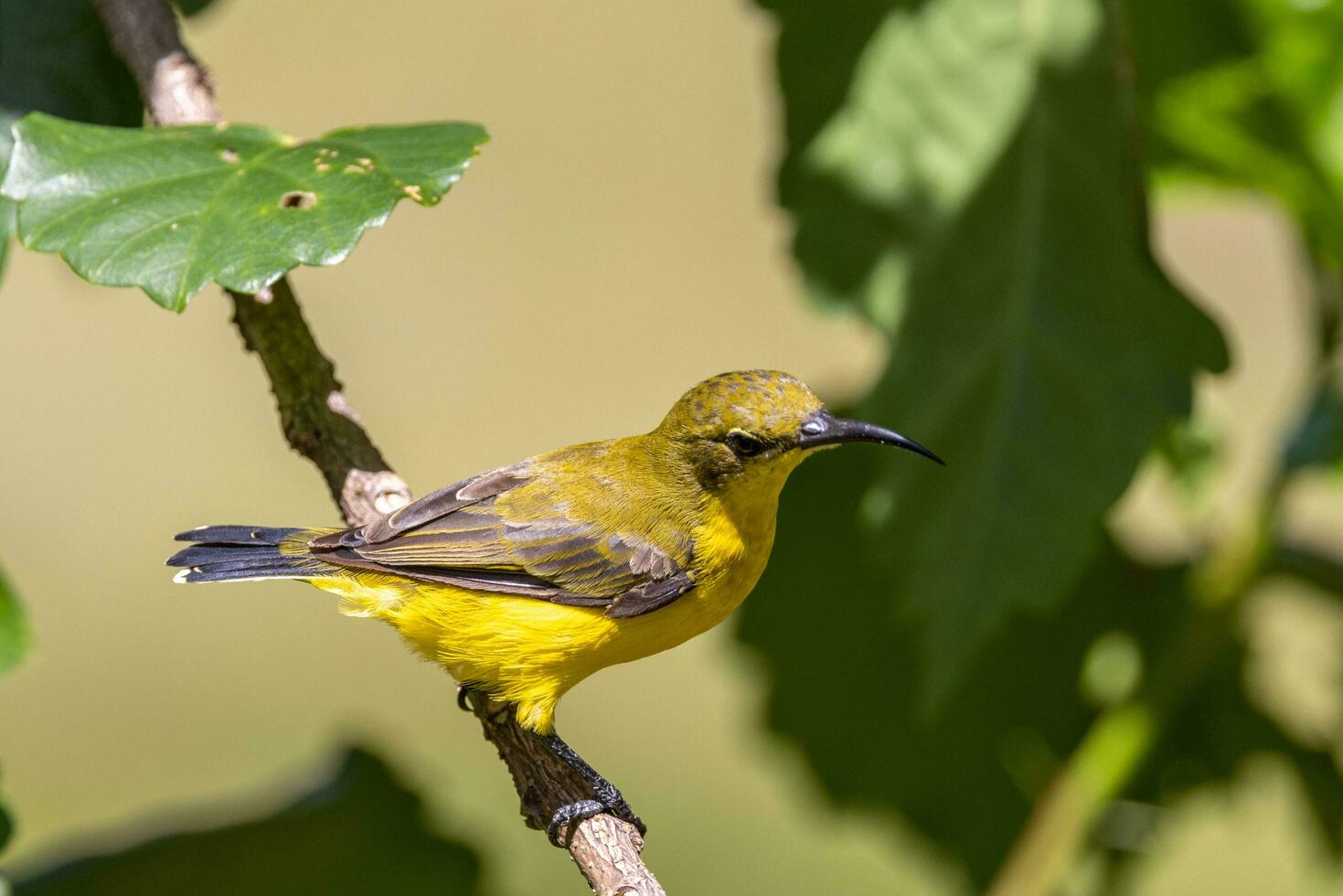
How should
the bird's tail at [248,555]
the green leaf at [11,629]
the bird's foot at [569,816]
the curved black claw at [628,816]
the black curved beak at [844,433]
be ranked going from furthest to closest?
the bird's tail at [248,555], the curved black claw at [628,816], the black curved beak at [844,433], the bird's foot at [569,816], the green leaf at [11,629]

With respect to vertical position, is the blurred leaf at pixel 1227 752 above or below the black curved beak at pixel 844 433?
below

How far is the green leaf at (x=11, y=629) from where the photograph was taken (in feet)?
7.40

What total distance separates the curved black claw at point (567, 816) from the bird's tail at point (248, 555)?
2.89 ft

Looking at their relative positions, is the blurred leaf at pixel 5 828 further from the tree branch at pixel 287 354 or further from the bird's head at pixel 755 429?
the bird's head at pixel 755 429

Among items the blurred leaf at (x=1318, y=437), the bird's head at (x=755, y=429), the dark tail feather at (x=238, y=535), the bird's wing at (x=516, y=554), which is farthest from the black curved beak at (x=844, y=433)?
the dark tail feather at (x=238, y=535)

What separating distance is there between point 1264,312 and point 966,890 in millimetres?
7081

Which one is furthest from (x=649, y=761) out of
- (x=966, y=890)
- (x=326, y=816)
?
(x=326, y=816)

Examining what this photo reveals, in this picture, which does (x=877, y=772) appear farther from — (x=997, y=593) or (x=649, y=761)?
(x=649, y=761)

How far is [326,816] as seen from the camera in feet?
10.4

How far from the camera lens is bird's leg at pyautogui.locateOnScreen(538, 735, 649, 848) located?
8.22 feet

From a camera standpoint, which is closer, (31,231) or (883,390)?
(31,231)

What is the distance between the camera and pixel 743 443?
2.96 metres

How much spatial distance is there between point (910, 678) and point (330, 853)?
1589 mm

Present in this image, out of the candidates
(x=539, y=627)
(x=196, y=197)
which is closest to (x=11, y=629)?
(x=196, y=197)
